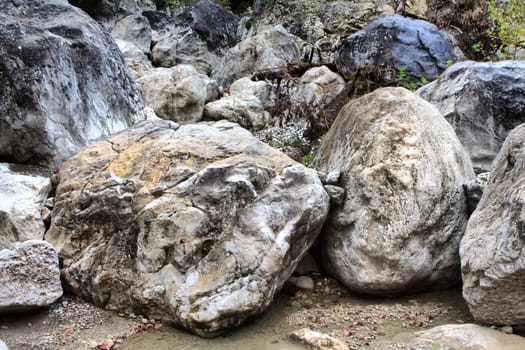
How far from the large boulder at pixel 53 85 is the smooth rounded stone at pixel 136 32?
20.7ft

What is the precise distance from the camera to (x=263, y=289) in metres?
3.76

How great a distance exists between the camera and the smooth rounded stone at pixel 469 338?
3.24 m

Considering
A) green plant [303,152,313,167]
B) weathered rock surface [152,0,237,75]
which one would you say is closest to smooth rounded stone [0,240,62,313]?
green plant [303,152,313,167]

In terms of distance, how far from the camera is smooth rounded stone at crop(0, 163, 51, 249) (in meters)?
4.25

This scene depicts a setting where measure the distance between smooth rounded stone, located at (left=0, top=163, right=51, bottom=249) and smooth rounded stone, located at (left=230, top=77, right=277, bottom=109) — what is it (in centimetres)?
441

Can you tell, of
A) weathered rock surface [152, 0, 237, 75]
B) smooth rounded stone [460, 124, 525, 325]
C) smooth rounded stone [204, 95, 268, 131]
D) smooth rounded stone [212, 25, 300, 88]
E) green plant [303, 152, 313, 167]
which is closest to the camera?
smooth rounded stone [460, 124, 525, 325]

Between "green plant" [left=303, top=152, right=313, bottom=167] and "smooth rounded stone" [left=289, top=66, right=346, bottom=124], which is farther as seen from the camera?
"smooth rounded stone" [left=289, top=66, right=346, bottom=124]

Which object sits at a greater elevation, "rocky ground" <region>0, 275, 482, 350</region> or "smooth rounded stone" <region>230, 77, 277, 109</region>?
"smooth rounded stone" <region>230, 77, 277, 109</region>

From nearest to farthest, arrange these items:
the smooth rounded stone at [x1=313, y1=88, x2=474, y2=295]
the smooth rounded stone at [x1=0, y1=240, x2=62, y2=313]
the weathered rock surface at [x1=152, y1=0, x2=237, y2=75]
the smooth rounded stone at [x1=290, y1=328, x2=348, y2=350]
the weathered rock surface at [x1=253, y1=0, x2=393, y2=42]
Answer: the smooth rounded stone at [x1=290, y1=328, x2=348, y2=350], the smooth rounded stone at [x1=0, y1=240, x2=62, y2=313], the smooth rounded stone at [x1=313, y1=88, x2=474, y2=295], the weathered rock surface at [x1=253, y1=0, x2=393, y2=42], the weathered rock surface at [x1=152, y1=0, x2=237, y2=75]

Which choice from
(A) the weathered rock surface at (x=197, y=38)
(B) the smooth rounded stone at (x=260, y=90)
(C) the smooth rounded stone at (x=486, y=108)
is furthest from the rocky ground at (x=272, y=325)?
(A) the weathered rock surface at (x=197, y=38)

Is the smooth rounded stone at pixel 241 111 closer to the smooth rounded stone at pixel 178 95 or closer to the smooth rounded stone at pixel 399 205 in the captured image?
the smooth rounded stone at pixel 178 95

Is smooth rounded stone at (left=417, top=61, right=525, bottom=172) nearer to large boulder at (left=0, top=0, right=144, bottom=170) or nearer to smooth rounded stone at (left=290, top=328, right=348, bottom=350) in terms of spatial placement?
smooth rounded stone at (left=290, top=328, right=348, bottom=350)

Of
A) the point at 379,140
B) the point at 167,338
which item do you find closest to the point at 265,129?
the point at 379,140

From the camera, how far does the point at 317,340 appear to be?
11.1 ft
